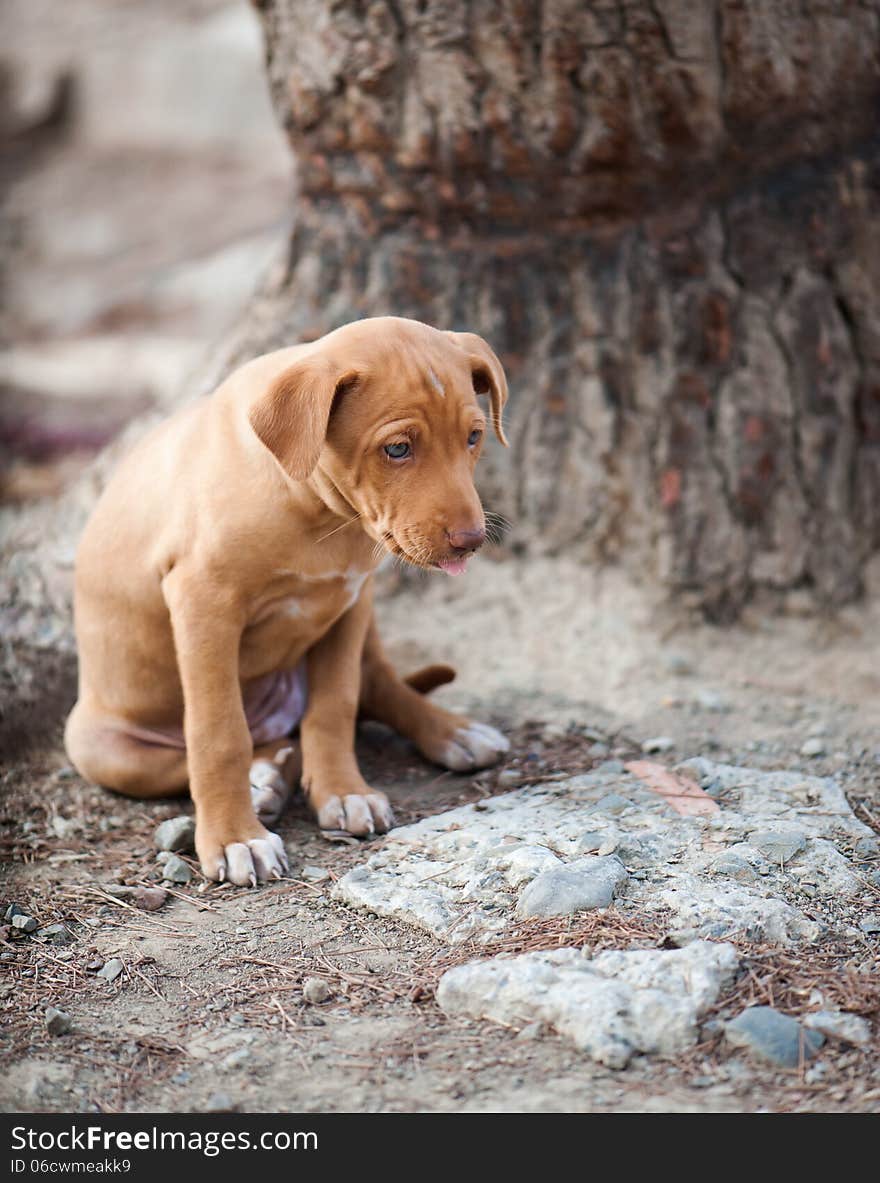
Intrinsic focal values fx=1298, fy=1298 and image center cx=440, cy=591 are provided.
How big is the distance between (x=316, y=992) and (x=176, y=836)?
970mm

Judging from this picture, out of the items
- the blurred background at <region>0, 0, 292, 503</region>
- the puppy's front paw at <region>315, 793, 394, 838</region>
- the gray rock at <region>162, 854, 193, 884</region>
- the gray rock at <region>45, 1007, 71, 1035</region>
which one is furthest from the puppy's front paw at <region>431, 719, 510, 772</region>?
the blurred background at <region>0, 0, 292, 503</region>

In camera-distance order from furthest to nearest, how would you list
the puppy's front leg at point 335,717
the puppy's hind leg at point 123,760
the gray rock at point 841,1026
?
the puppy's hind leg at point 123,760, the puppy's front leg at point 335,717, the gray rock at point 841,1026

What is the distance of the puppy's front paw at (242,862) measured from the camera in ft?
11.7

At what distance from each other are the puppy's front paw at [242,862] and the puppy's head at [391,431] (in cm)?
93

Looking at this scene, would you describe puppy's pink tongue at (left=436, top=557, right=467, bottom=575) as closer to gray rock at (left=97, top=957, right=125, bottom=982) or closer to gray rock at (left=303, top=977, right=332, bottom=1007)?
gray rock at (left=303, top=977, right=332, bottom=1007)

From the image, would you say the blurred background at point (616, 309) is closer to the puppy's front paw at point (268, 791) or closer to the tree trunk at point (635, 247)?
the tree trunk at point (635, 247)

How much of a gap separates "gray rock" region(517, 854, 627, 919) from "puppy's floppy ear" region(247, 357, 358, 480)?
3.91 feet

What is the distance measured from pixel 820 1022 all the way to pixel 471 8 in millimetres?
3604

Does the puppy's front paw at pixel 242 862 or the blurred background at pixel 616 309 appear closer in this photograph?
the puppy's front paw at pixel 242 862

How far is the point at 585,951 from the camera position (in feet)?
9.70

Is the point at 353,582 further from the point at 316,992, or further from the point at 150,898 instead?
the point at 316,992

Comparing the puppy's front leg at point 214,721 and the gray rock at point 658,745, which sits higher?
the puppy's front leg at point 214,721

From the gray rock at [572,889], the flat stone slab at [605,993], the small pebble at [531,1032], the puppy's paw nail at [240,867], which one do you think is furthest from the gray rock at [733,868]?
the puppy's paw nail at [240,867]

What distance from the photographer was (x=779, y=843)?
11.2ft
